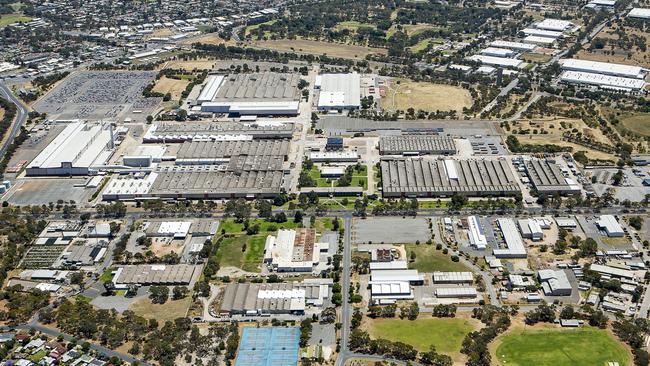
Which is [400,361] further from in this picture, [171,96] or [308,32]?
[308,32]

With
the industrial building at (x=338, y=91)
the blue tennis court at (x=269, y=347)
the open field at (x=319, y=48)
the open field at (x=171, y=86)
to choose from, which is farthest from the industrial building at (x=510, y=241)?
the open field at (x=319, y=48)

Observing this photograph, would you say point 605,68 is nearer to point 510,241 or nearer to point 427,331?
point 510,241

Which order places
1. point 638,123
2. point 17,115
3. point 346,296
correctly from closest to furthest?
point 346,296
point 638,123
point 17,115

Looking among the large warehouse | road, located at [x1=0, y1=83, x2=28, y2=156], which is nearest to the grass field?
the large warehouse

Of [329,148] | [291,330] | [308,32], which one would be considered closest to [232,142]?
[329,148]

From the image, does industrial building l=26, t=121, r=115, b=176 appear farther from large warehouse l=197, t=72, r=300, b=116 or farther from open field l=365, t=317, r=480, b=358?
open field l=365, t=317, r=480, b=358

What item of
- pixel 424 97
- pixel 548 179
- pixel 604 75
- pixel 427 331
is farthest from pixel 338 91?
pixel 427 331
